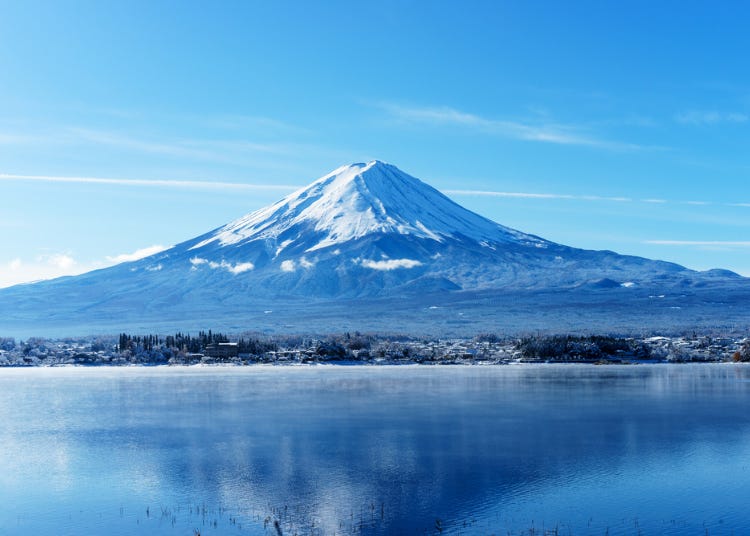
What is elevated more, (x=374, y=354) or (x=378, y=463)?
(x=374, y=354)

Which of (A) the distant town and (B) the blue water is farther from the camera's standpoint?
(A) the distant town

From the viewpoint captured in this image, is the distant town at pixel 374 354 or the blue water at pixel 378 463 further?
the distant town at pixel 374 354


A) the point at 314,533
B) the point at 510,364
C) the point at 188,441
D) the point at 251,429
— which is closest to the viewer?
the point at 314,533

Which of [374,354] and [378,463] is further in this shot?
[374,354]

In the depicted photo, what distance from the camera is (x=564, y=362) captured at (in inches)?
3351

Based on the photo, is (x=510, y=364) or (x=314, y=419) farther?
(x=510, y=364)

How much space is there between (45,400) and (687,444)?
31.6m

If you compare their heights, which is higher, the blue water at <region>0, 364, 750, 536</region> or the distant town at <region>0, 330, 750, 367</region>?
the distant town at <region>0, 330, 750, 367</region>

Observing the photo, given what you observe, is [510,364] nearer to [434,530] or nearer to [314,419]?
[314,419]

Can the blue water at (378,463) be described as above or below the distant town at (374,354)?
below

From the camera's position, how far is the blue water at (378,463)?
19.1 m

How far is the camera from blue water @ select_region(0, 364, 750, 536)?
19109 mm

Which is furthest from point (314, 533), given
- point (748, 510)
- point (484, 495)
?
point (748, 510)

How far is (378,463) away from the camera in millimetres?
25188
